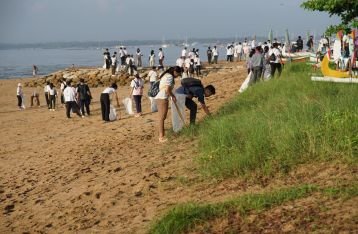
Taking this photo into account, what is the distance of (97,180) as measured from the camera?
8172mm

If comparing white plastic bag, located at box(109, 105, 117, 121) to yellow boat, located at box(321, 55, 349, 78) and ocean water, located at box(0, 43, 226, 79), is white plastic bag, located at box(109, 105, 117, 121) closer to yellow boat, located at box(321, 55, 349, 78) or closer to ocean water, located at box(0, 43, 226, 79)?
yellow boat, located at box(321, 55, 349, 78)

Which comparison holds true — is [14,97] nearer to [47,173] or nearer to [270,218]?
[47,173]

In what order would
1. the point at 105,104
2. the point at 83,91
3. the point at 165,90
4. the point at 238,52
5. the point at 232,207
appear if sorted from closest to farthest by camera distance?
the point at 232,207, the point at 165,90, the point at 105,104, the point at 83,91, the point at 238,52

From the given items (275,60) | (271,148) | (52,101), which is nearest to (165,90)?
(271,148)

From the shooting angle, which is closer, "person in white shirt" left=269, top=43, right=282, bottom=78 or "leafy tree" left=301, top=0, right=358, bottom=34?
"leafy tree" left=301, top=0, right=358, bottom=34

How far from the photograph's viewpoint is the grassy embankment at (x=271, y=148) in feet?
17.7

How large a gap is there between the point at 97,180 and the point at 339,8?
5.25m

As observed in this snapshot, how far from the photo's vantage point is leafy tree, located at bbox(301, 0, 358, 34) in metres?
7.88

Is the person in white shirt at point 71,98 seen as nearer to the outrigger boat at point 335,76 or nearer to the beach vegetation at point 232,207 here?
the outrigger boat at point 335,76

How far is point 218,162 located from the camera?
712cm

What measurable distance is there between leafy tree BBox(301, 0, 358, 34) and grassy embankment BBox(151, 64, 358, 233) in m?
1.37

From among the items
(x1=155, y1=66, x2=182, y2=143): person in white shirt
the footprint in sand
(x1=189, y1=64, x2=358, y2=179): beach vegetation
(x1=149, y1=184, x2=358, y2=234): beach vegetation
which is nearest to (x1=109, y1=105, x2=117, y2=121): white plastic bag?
(x1=155, y1=66, x2=182, y2=143): person in white shirt

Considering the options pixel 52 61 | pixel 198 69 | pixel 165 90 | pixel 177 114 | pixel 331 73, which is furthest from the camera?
pixel 52 61

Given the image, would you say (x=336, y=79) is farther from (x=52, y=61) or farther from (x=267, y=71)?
(x=52, y=61)
